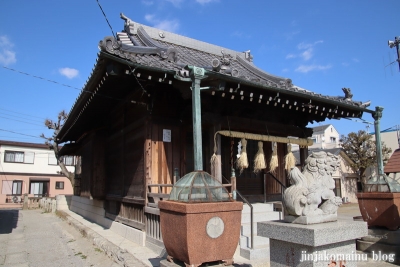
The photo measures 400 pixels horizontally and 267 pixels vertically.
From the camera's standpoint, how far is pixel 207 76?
577 cm

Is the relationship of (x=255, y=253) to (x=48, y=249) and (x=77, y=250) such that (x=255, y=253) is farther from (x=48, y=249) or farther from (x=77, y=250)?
(x=48, y=249)

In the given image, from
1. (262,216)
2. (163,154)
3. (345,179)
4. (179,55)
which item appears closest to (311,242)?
(262,216)

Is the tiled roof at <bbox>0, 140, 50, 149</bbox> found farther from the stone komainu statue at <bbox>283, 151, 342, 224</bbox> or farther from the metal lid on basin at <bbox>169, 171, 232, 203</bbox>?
the stone komainu statue at <bbox>283, 151, 342, 224</bbox>

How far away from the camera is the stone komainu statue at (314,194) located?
3.79 metres

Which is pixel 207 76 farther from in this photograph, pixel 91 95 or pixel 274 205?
pixel 274 205

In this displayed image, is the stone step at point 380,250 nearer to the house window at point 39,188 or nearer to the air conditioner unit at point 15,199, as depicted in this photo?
the air conditioner unit at point 15,199

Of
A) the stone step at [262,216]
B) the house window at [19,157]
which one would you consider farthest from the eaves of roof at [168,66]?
the house window at [19,157]

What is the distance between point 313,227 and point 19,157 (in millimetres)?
37696

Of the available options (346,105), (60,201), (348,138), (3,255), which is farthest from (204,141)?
(348,138)

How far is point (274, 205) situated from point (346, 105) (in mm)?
3552

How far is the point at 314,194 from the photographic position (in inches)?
151

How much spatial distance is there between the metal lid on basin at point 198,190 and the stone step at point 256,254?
69.5 inches

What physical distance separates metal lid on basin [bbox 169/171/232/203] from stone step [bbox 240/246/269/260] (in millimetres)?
1765

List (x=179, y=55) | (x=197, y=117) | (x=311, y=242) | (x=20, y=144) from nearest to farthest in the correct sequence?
(x=311, y=242) < (x=197, y=117) < (x=179, y=55) < (x=20, y=144)
